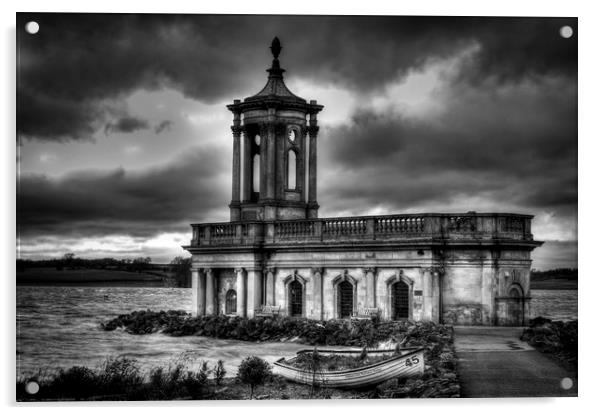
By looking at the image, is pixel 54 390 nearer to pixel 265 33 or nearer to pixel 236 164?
pixel 265 33

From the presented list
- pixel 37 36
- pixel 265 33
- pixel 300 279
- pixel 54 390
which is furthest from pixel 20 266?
pixel 300 279

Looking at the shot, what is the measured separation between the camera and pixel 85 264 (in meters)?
28.8

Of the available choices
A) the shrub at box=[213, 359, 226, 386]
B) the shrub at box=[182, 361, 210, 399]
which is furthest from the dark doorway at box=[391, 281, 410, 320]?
the shrub at box=[182, 361, 210, 399]

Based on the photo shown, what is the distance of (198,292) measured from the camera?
119 feet

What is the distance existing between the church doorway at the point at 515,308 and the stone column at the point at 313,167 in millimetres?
7217

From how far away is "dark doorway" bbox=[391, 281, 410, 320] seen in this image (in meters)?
31.4

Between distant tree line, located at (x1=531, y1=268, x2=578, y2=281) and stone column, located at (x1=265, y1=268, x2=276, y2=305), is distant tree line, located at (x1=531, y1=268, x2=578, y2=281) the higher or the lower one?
the higher one

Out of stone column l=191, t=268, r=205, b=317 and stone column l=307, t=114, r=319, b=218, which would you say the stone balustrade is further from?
stone column l=307, t=114, r=319, b=218

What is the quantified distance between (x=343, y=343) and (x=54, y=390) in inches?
304

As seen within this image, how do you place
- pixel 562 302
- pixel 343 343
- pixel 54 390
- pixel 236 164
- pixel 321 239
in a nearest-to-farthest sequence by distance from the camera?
pixel 54 390
pixel 562 302
pixel 343 343
pixel 321 239
pixel 236 164

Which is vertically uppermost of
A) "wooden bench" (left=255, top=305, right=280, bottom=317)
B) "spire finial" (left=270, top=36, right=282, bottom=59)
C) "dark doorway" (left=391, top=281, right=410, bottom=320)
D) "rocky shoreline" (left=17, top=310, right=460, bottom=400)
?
"spire finial" (left=270, top=36, right=282, bottom=59)

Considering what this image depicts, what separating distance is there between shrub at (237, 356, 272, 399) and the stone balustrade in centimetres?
664

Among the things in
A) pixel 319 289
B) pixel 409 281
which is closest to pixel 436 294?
pixel 409 281

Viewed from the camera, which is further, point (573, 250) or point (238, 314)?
point (238, 314)
